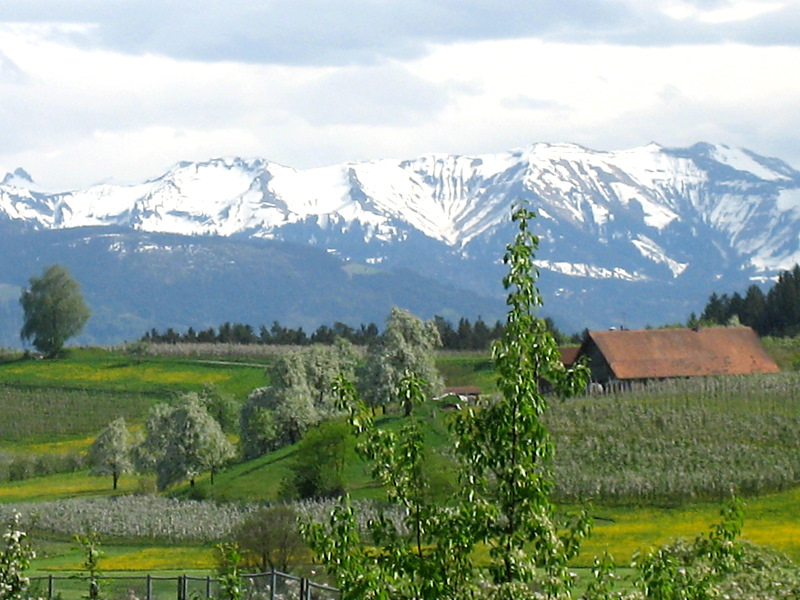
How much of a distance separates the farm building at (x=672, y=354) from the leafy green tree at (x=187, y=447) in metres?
25.7

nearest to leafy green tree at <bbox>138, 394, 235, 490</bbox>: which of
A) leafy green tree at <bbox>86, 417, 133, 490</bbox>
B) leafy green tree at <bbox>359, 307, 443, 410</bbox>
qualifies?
leafy green tree at <bbox>86, 417, 133, 490</bbox>

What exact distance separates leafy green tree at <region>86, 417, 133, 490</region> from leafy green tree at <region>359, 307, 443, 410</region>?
1734cm

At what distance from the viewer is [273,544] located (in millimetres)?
43750

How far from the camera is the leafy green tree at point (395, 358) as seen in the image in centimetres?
10400

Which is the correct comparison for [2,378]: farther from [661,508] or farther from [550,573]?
[550,573]

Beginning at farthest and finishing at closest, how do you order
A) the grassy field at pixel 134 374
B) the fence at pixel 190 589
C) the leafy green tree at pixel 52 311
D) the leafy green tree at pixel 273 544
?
the leafy green tree at pixel 52 311 → the grassy field at pixel 134 374 → the leafy green tree at pixel 273 544 → the fence at pixel 190 589

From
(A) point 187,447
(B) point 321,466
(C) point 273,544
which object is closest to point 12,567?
(C) point 273,544

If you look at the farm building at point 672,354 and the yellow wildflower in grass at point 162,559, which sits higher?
the farm building at point 672,354

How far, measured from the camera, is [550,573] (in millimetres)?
18781

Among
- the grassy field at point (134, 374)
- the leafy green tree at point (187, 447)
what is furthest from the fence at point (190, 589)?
the grassy field at point (134, 374)

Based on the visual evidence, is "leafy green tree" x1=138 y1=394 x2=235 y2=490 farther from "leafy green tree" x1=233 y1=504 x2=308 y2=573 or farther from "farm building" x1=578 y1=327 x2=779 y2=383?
"leafy green tree" x1=233 y1=504 x2=308 y2=573

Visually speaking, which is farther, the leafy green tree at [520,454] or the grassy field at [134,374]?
the grassy field at [134,374]

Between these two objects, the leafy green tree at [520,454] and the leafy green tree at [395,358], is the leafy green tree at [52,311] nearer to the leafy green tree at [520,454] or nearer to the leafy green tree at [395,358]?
the leafy green tree at [395,358]

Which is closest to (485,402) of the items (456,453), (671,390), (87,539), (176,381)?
(456,453)
